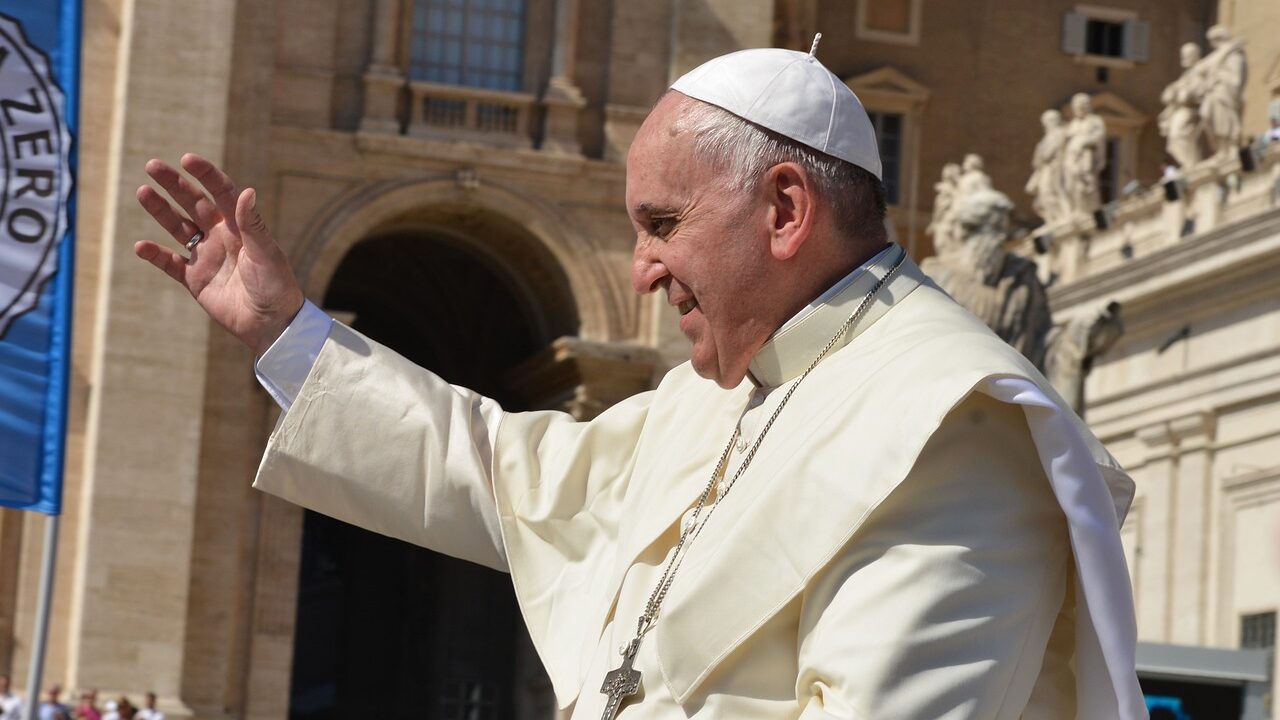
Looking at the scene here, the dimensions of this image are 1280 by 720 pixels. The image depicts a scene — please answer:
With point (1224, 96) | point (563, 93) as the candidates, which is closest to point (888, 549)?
point (563, 93)

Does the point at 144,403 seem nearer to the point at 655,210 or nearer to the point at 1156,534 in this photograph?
the point at 1156,534

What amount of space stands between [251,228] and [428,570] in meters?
28.4

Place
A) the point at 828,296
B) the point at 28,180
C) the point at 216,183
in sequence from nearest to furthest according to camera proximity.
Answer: the point at 828,296 → the point at 216,183 → the point at 28,180

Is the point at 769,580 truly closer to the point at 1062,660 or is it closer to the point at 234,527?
the point at 1062,660

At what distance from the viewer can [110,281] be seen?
2306cm

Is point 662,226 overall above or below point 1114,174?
below

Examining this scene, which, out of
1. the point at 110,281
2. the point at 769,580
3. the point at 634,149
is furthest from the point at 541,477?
the point at 110,281

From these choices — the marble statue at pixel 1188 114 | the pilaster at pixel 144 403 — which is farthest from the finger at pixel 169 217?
the marble statue at pixel 1188 114

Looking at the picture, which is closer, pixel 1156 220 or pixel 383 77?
pixel 383 77

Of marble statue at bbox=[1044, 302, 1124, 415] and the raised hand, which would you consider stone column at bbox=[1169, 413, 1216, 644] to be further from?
the raised hand

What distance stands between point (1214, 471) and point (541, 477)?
22056 mm

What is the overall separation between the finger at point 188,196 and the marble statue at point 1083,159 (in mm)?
24624

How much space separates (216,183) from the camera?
3.16m

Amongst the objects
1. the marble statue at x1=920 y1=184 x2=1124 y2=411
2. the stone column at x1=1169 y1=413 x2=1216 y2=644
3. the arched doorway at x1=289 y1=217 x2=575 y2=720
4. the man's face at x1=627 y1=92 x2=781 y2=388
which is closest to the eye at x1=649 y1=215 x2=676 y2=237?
the man's face at x1=627 y1=92 x2=781 y2=388
